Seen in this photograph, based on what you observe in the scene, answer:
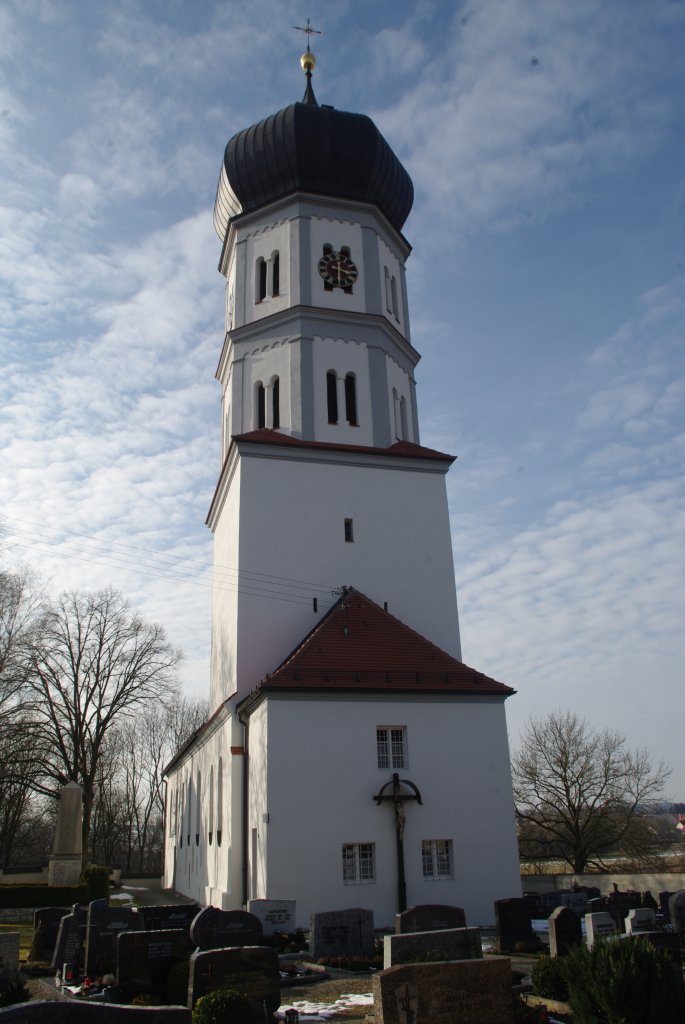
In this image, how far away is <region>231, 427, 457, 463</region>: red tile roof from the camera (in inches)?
961

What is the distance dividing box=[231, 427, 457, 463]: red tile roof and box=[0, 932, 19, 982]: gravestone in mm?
15312

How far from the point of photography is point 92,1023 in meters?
5.65

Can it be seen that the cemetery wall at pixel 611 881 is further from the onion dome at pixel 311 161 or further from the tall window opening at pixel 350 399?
the onion dome at pixel 311 161

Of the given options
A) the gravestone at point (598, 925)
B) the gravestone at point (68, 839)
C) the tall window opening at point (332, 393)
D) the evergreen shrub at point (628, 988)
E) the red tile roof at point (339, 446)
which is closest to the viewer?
the evergreen shrub at point (628, 988)

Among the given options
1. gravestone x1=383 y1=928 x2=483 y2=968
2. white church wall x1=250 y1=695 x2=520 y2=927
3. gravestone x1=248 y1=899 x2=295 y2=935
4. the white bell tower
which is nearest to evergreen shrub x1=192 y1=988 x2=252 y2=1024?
gravestone x1=383 y1=928 x2=483 y2=968

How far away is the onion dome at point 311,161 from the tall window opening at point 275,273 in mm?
2076

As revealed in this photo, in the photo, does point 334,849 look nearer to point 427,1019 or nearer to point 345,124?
point 427,1019

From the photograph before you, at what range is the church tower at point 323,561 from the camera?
18.3m

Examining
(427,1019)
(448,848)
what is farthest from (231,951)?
(448,848)

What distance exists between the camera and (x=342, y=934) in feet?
45.9

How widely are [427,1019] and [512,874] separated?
36.1 ft

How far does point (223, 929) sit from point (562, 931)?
16.7ft

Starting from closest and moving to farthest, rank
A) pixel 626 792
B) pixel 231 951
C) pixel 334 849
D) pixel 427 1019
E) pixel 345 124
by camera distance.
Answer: pixel 427 1019, pixel 231 951, pixel 334 849, pixel 345 124, pixel 626 792

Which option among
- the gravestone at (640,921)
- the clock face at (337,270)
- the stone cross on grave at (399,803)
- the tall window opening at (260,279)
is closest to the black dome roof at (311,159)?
the tall window opening at (260,279)
